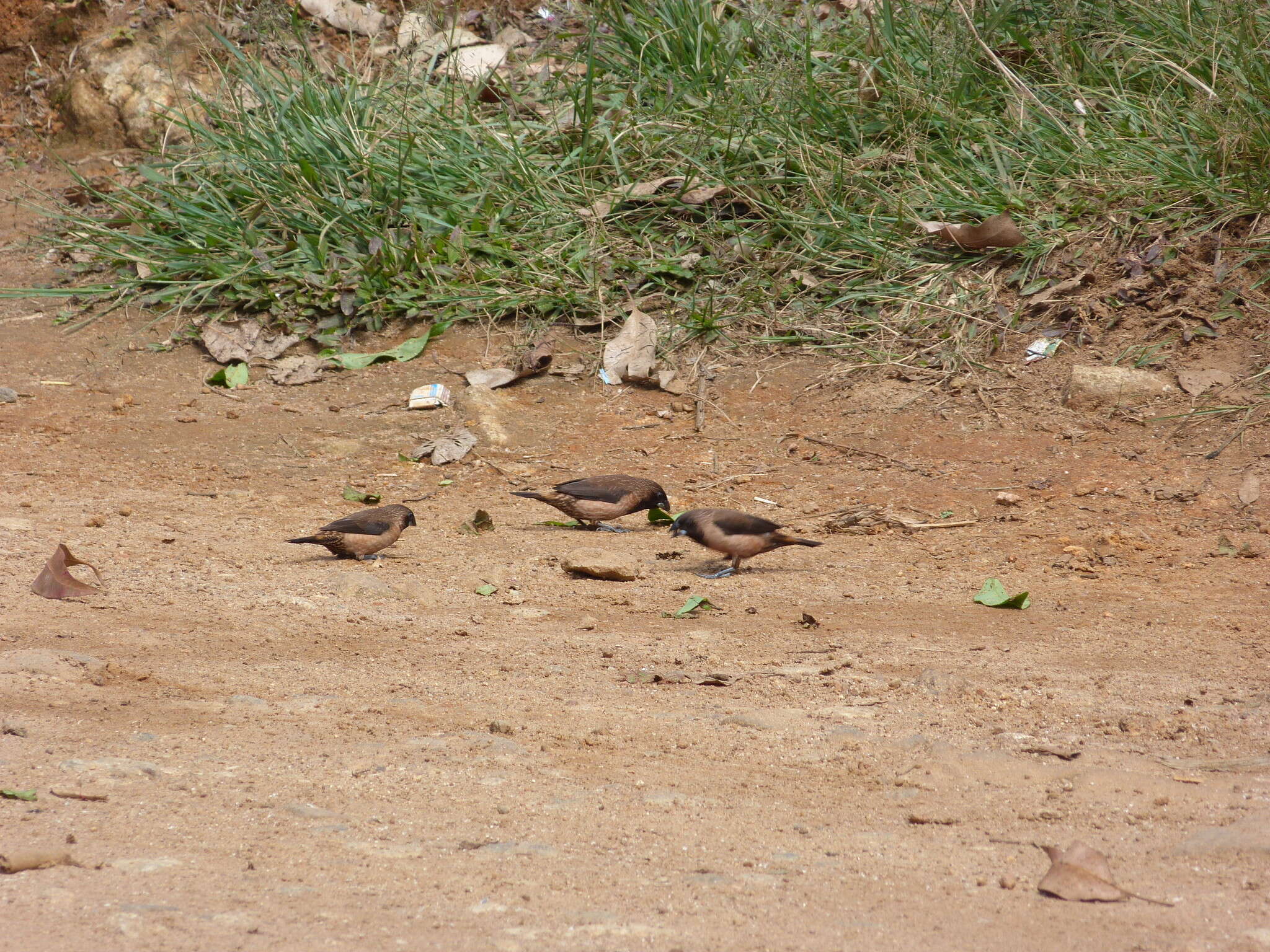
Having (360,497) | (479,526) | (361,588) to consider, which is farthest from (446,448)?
(361,588)

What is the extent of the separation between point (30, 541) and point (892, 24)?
24.1ft

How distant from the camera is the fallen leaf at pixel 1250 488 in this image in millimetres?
6598

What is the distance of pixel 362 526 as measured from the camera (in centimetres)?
594

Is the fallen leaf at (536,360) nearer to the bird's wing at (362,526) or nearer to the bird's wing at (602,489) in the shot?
the bird's wing at (602,489)

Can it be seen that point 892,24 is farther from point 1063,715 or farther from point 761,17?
point 1063,715

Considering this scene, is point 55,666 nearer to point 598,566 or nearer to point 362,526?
point 362,526

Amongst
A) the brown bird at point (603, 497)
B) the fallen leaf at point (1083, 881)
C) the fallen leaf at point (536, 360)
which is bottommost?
the fallen leaf at point (536, 360)

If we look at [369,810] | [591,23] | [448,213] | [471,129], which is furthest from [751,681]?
[591,23]

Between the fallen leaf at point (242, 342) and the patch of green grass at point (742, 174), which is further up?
the patch of green grass at point (742, 174)

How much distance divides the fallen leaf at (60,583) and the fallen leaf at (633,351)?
453cm

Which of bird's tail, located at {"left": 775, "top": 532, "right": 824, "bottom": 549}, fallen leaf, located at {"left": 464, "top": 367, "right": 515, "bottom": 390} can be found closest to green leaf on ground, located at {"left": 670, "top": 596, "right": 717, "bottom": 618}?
bird's tail, located at {"left": 775, "top": 532, "right": 824, "bottom": 549}

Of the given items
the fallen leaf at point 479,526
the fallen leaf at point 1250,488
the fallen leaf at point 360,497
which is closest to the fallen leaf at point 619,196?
the fallen leaf at point 360,497

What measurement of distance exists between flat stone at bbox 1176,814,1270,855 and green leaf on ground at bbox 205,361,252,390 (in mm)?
7610

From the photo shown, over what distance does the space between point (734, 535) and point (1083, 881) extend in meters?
3.38
